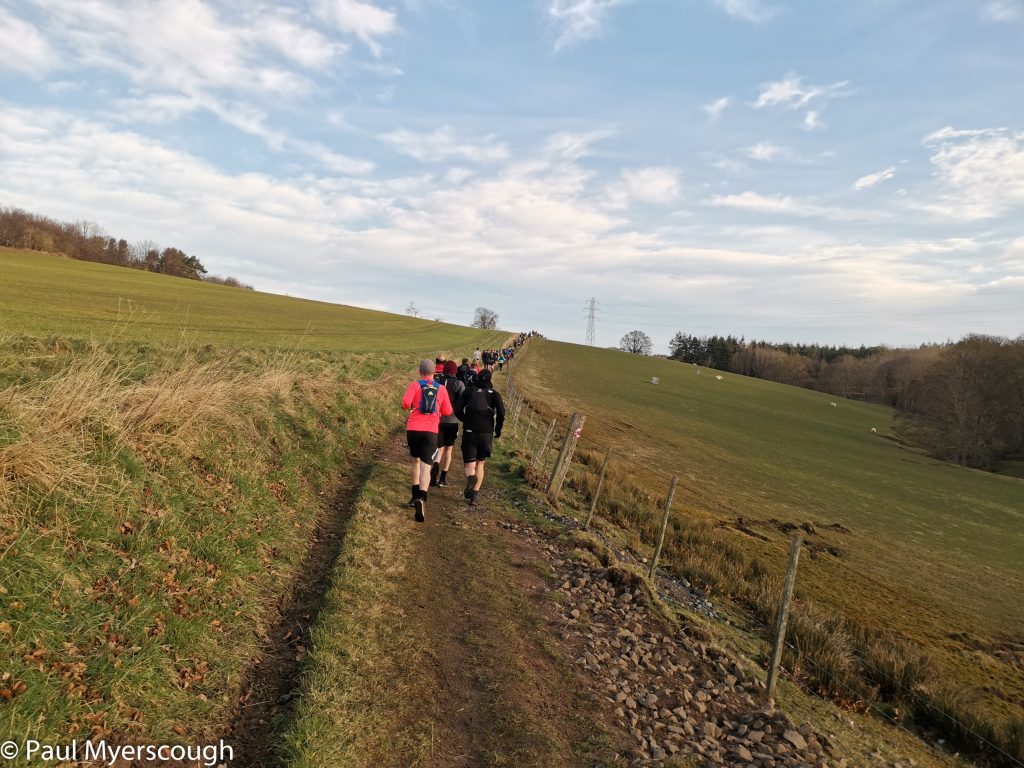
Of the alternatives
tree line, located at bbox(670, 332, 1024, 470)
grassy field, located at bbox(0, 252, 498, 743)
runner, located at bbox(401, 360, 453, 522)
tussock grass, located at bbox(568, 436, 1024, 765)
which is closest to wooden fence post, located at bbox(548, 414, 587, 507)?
tussock grass, located at bbox(568, 436, 1024, 765)

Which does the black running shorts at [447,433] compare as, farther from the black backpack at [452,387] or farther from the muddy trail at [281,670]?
the muddy trail at [281,670]

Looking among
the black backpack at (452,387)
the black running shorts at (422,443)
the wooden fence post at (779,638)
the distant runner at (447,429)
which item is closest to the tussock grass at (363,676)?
the black running shorts at (422,443)

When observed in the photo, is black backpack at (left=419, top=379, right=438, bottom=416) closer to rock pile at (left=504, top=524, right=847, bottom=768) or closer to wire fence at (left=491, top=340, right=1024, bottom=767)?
rock pile at (left=504, top=524, right=847, bottom=768)

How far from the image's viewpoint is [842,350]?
16975 centimetres

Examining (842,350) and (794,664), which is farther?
(842,350)

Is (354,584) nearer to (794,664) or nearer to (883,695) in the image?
(794,664)

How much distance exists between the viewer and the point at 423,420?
26.5 feet

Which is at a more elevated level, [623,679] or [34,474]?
[34,474]

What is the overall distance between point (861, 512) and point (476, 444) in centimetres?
2053

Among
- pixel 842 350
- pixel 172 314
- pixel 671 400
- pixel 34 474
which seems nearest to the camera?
pixel 34 474

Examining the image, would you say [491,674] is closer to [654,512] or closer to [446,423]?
[446,423]

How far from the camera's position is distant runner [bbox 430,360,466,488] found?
9.55 metres

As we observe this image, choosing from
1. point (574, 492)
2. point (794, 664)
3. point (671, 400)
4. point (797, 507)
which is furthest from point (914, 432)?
point (794, 664)

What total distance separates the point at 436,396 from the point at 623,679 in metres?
4.67
